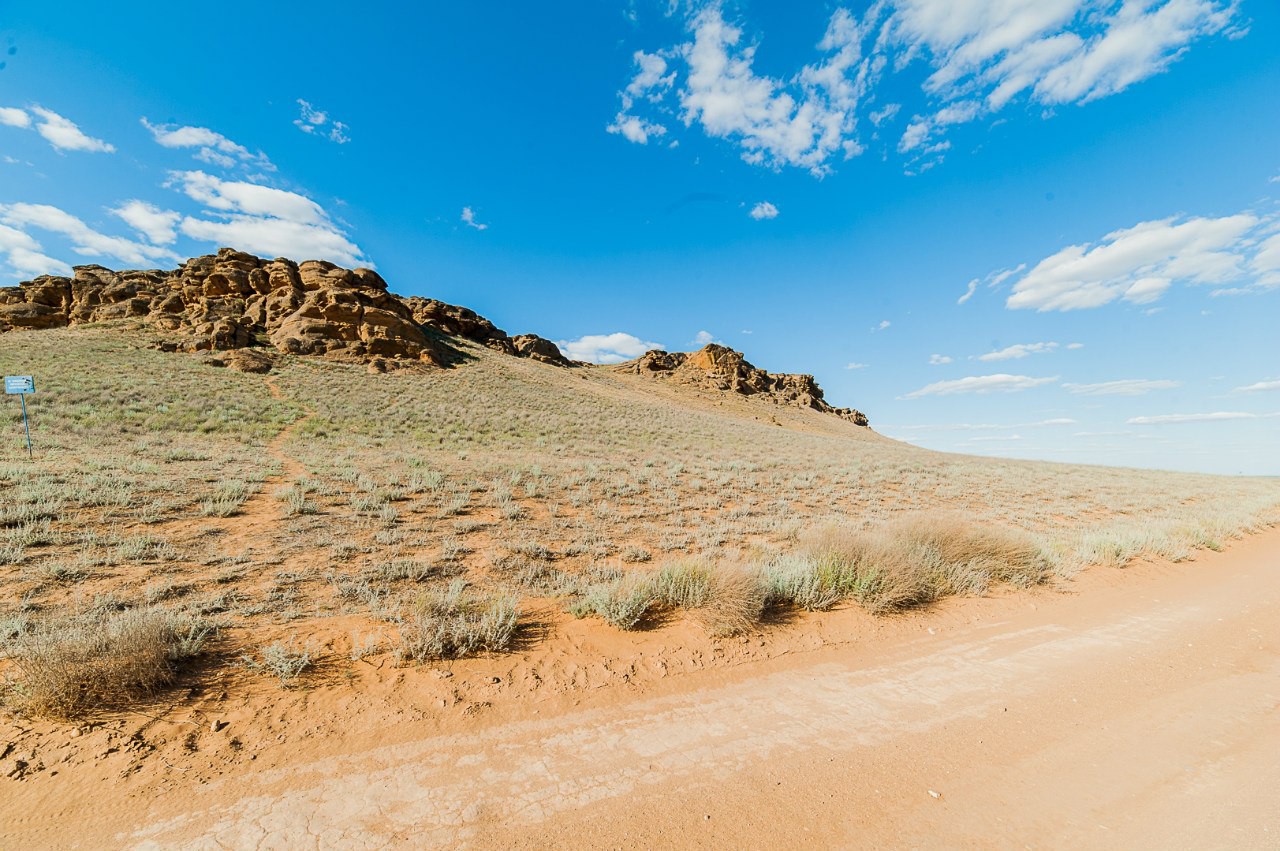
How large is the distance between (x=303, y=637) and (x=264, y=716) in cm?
111

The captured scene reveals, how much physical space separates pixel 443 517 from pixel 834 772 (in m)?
7.43

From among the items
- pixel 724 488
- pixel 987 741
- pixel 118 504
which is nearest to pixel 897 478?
pixel 724 488

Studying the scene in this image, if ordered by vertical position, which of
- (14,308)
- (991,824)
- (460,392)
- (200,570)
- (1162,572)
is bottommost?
(200,570)

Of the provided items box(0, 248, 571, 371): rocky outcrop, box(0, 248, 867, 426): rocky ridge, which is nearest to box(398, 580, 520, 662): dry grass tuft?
box(0, 248, 867, 426): rocky ridge

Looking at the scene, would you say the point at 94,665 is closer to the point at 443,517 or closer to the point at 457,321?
the point at 443,517

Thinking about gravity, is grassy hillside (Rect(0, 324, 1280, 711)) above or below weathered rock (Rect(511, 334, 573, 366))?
below

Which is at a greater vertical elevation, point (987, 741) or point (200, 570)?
point (987, 741)

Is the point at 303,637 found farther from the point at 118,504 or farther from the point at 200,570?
the point at 118,504

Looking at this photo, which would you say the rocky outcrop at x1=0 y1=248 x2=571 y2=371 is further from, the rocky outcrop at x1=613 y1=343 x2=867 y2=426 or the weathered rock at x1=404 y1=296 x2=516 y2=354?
the rocky outcrop at x1=613 y1=343 x2=867 y2=426

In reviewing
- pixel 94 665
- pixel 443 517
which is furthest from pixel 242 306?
pixel 94 665

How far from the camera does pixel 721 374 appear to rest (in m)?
81.1

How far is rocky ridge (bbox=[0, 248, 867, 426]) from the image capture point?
1346 inches

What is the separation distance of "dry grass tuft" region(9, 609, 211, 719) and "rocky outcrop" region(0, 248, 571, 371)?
117ft

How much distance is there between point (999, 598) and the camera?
6398mm
